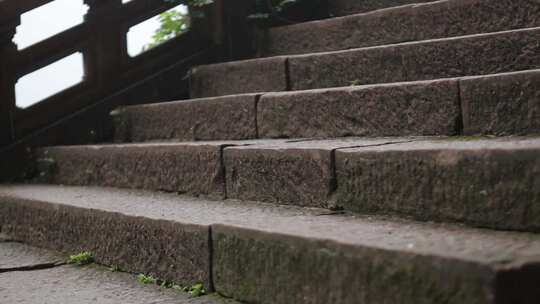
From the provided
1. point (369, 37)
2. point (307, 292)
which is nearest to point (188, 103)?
point (369, 37)

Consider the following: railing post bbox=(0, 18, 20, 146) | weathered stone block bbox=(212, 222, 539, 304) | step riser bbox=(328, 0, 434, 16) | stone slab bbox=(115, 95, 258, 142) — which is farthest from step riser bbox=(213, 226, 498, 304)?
step riser bbox=(328, 0, 434, 16)

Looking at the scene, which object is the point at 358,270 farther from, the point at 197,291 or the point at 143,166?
the point at 143,166

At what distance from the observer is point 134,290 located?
2.42 meters

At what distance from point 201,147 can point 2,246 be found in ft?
4.00

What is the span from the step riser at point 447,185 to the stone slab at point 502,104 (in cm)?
41

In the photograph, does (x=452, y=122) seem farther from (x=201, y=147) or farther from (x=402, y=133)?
(x=201, y=147)

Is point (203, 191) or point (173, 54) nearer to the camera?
point (203, 191)

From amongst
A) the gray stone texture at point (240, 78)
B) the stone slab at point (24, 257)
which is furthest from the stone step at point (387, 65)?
the stone slab at point (24, 257)

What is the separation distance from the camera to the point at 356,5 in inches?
187

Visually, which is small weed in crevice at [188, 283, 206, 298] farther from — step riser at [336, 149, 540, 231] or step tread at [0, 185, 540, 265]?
step riser at [336, 149, 540, 231]

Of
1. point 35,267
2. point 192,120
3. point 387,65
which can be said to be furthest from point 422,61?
point 35,267

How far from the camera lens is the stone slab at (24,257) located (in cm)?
296

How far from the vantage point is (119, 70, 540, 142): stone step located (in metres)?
2.31

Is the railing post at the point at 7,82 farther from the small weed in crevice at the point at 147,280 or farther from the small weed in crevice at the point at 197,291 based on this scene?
the small weed in crevice at the point at 197,291
